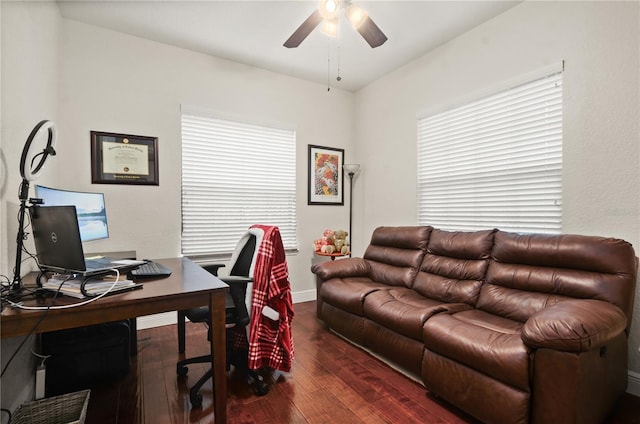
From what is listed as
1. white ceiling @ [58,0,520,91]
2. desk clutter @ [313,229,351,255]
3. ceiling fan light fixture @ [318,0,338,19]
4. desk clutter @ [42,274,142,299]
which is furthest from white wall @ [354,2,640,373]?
desk clutter @ [42,274,142,299]

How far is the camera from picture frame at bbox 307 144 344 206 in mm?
4074

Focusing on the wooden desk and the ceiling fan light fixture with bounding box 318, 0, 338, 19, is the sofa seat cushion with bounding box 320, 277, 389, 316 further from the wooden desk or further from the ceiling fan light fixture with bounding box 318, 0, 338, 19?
the ceiling fan light fixture with bounding box 318, 0, 338, 19

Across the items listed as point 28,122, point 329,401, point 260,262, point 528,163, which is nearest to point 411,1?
point 528,163

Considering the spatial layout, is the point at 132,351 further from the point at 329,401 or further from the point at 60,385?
the point at 329,401

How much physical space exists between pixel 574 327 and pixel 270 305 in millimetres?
1656

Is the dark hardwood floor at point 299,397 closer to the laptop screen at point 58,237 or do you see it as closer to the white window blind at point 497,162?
the laptop screen at point 58,237

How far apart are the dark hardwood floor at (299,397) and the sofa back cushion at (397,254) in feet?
2.70

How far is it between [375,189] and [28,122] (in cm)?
335

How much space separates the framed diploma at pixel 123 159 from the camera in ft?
9.36

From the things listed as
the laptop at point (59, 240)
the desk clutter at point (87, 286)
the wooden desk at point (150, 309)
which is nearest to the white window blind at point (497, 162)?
the wooden desk at point (150, 309)

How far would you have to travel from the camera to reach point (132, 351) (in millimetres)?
2494

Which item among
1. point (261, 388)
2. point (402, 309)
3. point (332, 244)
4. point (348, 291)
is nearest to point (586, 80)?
point (402, 309)

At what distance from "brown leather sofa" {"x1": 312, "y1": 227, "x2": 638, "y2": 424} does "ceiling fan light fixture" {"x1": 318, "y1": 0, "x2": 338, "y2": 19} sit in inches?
80.3

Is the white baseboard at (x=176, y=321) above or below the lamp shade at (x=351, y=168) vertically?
below
